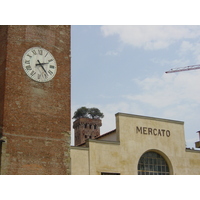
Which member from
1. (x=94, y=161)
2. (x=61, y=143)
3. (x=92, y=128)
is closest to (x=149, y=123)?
(x=94, y=161)

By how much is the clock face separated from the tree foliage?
52019 mm

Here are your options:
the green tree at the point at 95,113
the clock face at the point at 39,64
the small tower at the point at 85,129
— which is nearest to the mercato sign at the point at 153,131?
the clock face at the point at 39,64

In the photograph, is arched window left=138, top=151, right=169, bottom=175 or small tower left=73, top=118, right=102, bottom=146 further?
small tower left=73, top=118, right=102, bottom=146

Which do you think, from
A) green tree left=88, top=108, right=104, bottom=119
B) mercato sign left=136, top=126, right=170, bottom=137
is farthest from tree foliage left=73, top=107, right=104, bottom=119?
mercato sign left=136, top=126, right=170, bottom=137

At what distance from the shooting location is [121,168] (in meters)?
23.7

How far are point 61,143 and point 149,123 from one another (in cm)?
819

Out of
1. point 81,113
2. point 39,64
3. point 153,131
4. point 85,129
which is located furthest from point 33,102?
point 81,113

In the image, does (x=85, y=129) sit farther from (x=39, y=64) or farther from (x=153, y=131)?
(x=39, y=64)

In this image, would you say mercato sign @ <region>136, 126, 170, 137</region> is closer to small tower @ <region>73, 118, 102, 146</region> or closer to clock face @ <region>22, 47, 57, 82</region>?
clock face @ <region>22, 47, 57, 82</region>

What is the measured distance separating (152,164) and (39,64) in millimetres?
10353

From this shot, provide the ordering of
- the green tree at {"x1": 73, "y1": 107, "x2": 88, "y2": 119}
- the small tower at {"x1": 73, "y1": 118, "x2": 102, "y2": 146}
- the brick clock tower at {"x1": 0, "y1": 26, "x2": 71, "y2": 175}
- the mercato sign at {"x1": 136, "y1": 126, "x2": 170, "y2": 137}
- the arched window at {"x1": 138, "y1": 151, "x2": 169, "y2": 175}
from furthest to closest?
the green tree at {"x1": 73, "y1": 107, "x2": 88, "y2": 119}, the small tower at {"x1": 73, "y1": 118, "x2": 102, "y2": 146}, the mercato sign at {"x1": 136, "y1": 126, "x2": 170, "y2": 137}, the arched window at {"x1": 138, "y1": 151, "x2": 169, "y2": 175}, the brick clock tower at {"x1": 0, "y1": 26, "x2": 71, "y2": 175}

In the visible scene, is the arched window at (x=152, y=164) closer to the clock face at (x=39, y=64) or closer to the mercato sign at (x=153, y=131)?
the mercato sign at (x=153, y=131)

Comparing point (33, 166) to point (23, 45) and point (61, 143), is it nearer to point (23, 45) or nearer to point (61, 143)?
point (61, 143)

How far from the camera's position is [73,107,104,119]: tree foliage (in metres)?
72.3
